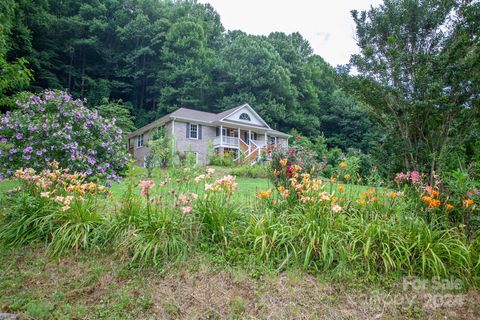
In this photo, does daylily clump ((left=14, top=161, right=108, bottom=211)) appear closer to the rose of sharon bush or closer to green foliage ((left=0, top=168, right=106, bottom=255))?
green foliage ((left=0, top=168, right=106, bottom=255))

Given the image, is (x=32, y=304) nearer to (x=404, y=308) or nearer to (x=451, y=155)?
(x=404, y=308)

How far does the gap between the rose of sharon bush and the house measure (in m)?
12.0

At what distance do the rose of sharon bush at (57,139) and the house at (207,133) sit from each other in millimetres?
11999

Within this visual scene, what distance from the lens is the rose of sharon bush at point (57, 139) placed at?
4801 mm

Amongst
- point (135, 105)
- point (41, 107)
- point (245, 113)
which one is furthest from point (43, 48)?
point (41, 107)

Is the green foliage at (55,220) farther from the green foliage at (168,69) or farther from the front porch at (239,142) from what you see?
the green foliage at (168,69)

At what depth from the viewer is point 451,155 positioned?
4613 mm

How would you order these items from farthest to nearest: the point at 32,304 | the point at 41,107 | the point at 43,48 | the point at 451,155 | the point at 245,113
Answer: the point at 43,48 < the point at 245,113 < the point at 41,107 < the point at 451,155 < the point at 32,304

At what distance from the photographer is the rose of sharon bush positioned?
4.80 m

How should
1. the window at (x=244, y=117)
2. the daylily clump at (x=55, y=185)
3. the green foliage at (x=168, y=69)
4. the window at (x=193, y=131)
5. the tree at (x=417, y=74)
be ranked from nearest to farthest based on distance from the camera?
the daylily clump at (x=55, y=185), the tree at (x=417, y=74), the window at (x=193, y=131), the window at (x=244, y=117), the green foliage at (x=168, y=69)

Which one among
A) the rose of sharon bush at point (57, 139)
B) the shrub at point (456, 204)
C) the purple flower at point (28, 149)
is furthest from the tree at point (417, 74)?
the purple flower at point (28, 149)

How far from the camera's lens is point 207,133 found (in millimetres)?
20422

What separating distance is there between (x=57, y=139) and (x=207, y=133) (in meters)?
15.7

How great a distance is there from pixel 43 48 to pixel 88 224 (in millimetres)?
27426
